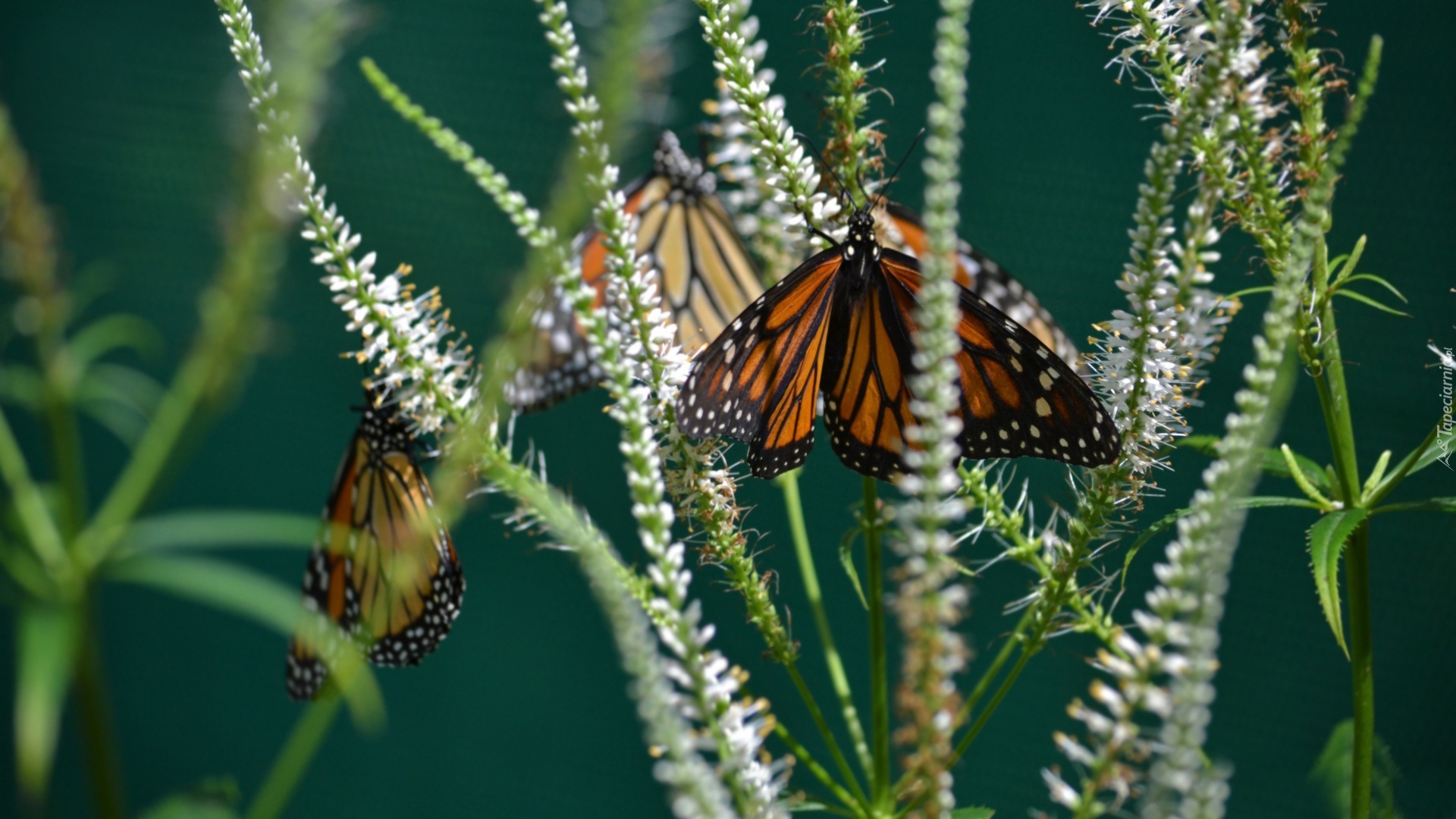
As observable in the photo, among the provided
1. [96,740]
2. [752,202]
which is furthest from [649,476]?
[752,202]

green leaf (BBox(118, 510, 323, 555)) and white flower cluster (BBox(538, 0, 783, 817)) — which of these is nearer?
white flower cluster (BBox(538, 0, 783, 817))

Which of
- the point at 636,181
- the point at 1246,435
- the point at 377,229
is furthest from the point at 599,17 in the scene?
the point at 377,229

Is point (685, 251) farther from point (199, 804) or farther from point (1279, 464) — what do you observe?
point (199, 804)

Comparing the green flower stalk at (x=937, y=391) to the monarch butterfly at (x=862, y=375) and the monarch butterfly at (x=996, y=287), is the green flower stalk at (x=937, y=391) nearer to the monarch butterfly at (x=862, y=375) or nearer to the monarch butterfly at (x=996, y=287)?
the monarch butterfly at (x=862, y=375)

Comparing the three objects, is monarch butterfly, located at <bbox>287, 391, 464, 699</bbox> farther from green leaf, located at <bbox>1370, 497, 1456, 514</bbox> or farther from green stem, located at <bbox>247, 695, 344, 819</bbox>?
green leaf, located at <bbox>1370, 497, 1456, 514</bbox>

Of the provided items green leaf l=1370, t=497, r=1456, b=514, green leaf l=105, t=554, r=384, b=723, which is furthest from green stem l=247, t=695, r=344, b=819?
green leaf l=1370, t=497, r=1456, b=514

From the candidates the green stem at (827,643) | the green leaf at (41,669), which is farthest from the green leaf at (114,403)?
the green stem at (827,643)
